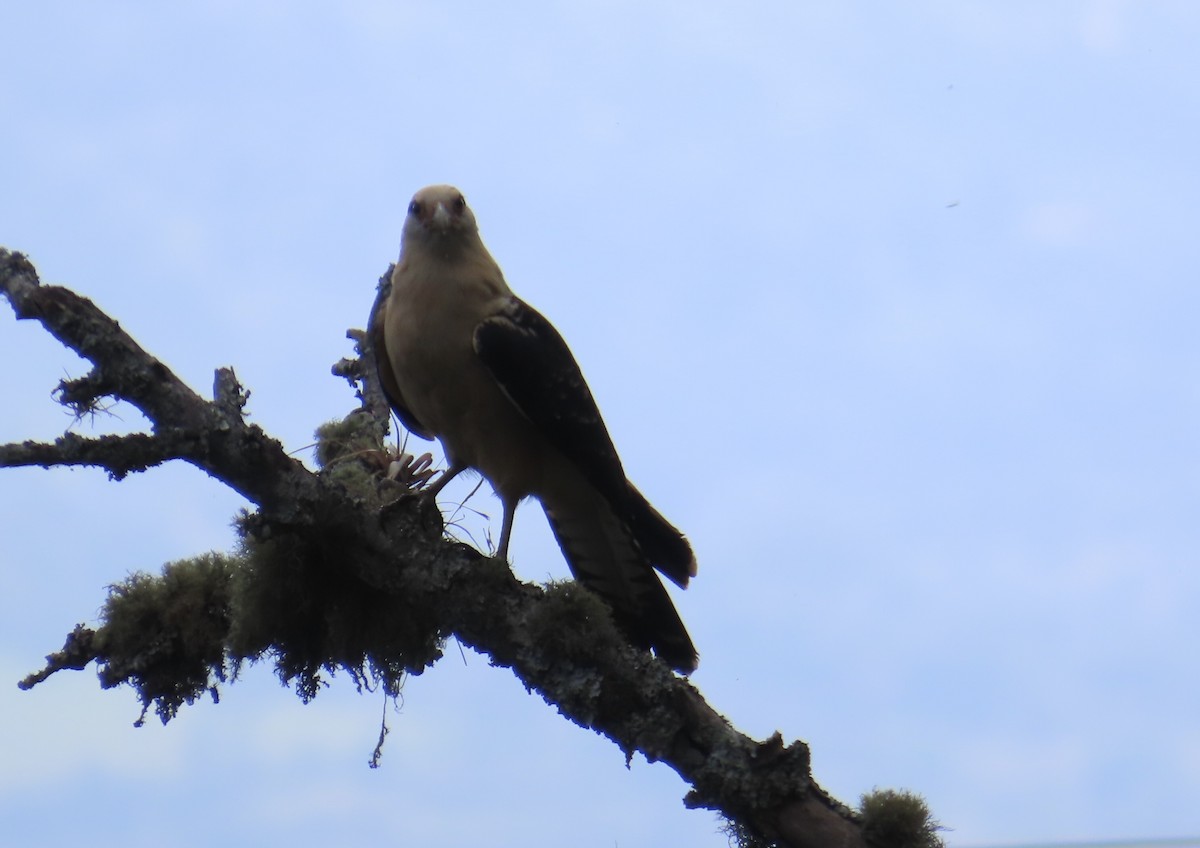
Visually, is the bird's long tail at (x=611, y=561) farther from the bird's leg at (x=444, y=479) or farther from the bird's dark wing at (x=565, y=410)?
the bird's leg at (x=444, y=479)

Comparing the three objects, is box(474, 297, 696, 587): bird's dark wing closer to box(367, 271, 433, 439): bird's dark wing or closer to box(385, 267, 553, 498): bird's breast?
box(385, 267, 553, 498): bird's breast

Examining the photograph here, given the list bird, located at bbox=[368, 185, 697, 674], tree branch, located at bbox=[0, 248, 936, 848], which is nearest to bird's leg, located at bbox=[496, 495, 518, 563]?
bird, located at bbox=[368, 185, 697, 674]

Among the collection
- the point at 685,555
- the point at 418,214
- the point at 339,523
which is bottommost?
the point at 339,523

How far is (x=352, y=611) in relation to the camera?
3562 millimetres

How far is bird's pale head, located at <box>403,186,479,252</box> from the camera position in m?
4.68

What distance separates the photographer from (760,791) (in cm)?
329

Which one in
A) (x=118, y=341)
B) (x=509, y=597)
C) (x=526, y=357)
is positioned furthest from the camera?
(x=526, y=357)

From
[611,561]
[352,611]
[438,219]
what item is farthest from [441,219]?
[352,611]

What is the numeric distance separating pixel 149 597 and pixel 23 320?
97cm

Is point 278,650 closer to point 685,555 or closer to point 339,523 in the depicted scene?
point 339,523

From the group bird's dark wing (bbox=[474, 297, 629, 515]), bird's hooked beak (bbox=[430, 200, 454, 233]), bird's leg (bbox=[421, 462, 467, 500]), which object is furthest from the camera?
bird's hooked beak (bbox=[430, 200, 454, 233])

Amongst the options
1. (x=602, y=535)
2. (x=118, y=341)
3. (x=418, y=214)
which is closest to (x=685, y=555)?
(x=602, y=535)

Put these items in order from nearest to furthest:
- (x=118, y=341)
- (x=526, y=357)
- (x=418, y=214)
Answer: (x=118, y=341) → (x=526, y=357) → (x=418, y=214)

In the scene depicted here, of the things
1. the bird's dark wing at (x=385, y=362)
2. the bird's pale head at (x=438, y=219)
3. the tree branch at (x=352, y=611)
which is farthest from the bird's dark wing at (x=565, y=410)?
the tree branch at (x=352, y=611)
